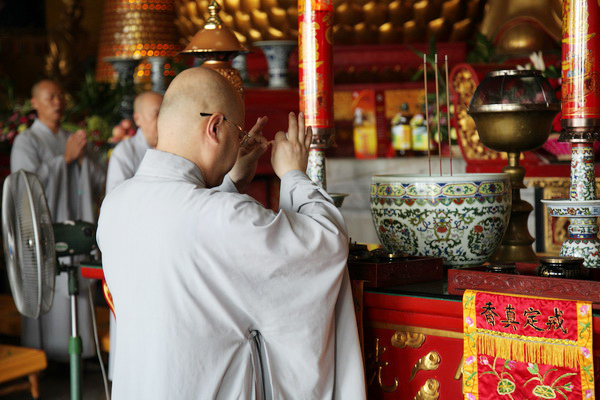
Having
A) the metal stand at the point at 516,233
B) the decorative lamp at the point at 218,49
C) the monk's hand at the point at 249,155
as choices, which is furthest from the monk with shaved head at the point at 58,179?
the metal stand at the point at 516,233

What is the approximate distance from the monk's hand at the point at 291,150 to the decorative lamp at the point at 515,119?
1.55 feet

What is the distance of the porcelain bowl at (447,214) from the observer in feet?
5.93

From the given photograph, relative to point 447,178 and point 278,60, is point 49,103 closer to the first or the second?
point 278,60

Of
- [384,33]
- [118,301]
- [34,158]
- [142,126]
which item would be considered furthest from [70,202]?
[118,301]

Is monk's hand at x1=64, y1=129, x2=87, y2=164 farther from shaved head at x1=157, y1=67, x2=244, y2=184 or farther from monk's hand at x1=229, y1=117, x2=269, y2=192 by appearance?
shaved head at x1=157, y1=67, x2=244, y2=184

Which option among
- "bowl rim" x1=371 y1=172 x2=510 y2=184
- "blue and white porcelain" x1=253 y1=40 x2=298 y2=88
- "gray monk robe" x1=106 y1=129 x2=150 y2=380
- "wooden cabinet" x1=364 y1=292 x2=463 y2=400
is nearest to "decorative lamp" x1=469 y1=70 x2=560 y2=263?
"bowl rim" x1=371 y1=172 x2=510 y2=184

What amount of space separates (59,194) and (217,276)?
2.83 m

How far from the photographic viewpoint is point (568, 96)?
188cm

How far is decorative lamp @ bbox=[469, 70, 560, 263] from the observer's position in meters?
1.94

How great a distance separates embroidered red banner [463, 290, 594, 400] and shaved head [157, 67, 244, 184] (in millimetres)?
513

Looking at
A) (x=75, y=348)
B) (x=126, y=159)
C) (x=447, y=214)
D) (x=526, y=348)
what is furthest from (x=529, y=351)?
(x=126, y=159)

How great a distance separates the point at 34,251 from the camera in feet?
8.27

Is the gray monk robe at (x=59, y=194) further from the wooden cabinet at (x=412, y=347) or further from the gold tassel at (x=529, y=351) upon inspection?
the gold tassel at (x=529, y=351)

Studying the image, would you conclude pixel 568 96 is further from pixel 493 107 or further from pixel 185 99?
pixel 185 99
